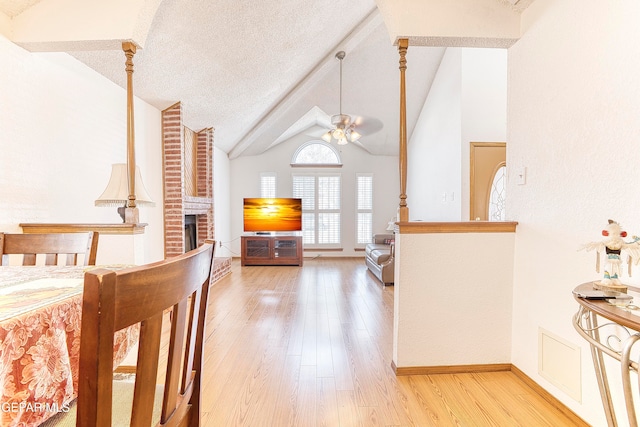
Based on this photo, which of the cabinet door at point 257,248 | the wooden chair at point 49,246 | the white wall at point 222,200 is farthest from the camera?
the cabinet door at point 257,248

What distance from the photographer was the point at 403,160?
222 cm

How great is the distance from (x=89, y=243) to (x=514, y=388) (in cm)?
246

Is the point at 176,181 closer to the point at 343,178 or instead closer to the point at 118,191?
the point at 118,191

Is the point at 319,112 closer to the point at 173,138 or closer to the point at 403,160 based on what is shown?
the point at 173,138

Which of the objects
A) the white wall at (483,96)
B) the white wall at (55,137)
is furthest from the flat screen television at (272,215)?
the white wall at (483,96)

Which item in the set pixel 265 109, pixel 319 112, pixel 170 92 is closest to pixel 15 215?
pixel 170 92

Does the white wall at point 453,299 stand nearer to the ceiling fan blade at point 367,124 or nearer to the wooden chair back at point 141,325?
the wooden chair back at point 141,325

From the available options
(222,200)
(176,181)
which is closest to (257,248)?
(222,200)

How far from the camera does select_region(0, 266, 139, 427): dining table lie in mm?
675

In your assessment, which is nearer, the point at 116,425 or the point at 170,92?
the point at 116,425

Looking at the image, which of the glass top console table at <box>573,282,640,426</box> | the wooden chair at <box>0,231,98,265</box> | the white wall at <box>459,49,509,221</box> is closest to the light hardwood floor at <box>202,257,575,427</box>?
the glass top console table at <box>573,282,640,426</box>

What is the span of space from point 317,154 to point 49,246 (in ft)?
19.3

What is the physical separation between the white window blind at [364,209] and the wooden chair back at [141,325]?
6.39m

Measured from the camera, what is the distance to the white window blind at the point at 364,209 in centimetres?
714
